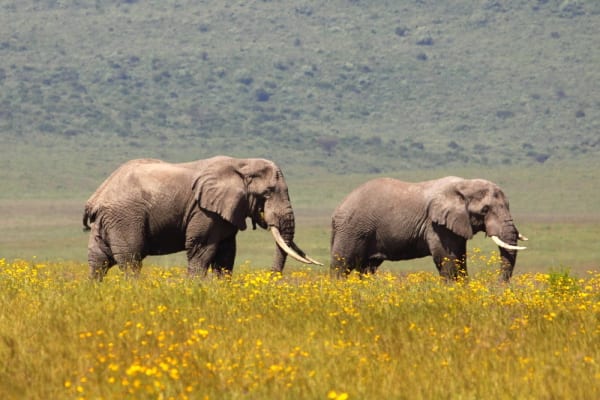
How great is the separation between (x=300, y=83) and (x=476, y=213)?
14164cm

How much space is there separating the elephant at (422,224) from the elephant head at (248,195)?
9.56ft

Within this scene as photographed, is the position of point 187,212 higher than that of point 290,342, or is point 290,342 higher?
point 290,342

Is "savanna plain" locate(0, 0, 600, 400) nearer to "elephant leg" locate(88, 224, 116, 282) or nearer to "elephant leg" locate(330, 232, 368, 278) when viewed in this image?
"elephant leg" locate(330, 232, 368, 278)

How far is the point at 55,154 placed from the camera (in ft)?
378

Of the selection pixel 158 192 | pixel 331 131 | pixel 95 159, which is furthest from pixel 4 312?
pixel 331 131

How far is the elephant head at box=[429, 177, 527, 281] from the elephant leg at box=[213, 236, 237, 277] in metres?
3.61

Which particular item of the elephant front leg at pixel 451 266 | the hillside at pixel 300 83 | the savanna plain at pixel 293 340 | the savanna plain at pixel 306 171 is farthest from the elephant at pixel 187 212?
the hillside at pixel 300 83

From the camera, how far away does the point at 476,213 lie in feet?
66.6

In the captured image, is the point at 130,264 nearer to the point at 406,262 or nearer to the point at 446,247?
the point at 446,247

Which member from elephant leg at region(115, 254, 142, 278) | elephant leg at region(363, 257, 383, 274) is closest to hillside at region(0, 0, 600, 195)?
elephant leg at region(363, 257, 383, 274)

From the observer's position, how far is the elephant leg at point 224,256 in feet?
58.2

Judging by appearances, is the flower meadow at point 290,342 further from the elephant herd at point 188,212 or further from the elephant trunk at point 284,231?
the elephant trunk at point 284,231

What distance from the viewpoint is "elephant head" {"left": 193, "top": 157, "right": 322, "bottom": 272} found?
57.4ft

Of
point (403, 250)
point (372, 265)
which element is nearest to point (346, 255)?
point (372, 265)
